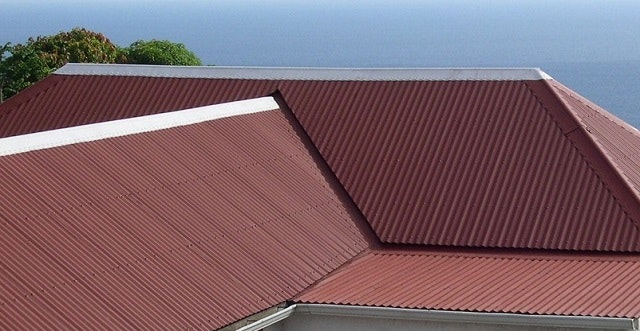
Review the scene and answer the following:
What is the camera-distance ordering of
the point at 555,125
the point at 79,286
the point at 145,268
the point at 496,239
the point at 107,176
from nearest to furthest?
the point at 79,286 < the point at 145,268 < the point at 107,176 < the point at 496,239 < the point at 555,125

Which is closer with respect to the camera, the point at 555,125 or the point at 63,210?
the point at 63,210

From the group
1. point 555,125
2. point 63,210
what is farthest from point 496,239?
point 63,210

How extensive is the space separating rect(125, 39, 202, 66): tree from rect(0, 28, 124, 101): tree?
755 mm

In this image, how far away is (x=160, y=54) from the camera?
59531 mm

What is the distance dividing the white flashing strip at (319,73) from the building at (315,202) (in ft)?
0.15

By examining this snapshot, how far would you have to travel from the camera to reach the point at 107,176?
22281mm

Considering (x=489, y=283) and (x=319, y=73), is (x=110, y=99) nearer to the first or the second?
(x=319, y=73)

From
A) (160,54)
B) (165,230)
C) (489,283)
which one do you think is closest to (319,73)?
(489,283)

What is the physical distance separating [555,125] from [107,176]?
28.7ft

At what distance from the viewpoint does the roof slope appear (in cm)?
2519

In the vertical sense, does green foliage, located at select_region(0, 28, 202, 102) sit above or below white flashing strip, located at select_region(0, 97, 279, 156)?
above

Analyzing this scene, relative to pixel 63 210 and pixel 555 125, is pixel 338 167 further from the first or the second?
pixel 63 210

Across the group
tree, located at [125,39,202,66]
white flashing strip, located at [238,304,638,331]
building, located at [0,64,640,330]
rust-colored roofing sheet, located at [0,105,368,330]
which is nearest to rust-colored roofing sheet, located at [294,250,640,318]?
building, located at [0,64,640,330]

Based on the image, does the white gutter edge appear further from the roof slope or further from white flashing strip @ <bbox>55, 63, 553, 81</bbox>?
white flashing strip @ <bbox>55, 63, 553, 81</bbox>
